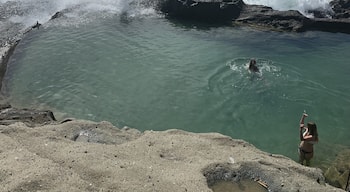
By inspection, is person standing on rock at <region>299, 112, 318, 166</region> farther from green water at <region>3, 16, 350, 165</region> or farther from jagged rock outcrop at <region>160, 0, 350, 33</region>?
jagged rock outcrop at <region>160, 0, 350, 33</region>

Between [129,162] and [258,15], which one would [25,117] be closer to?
[129,162]

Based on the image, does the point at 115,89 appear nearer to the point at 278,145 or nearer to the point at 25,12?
the point at 278,145

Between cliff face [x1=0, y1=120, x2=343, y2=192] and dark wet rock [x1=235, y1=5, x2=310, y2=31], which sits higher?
dark wet rock [x1=235, y1=5, x2=310, y2=31]

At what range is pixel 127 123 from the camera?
1669 centimetres

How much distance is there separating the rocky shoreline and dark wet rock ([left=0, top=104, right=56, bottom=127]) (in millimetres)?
107

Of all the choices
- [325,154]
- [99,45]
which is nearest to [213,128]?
[325,154]

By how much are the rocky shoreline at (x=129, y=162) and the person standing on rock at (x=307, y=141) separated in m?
0.88

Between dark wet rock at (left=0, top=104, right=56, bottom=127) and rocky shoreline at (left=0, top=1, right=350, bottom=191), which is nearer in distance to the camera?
rocky shoreline at (left=0, top=1, right=350, bottom=191)

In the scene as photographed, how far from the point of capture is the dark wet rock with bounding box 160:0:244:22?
2897 centimetres

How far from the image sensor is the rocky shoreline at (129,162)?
9648mm

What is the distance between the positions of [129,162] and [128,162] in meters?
0.03

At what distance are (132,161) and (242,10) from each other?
2123 cm

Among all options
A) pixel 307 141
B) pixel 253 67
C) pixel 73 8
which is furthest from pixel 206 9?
pixel 307 141

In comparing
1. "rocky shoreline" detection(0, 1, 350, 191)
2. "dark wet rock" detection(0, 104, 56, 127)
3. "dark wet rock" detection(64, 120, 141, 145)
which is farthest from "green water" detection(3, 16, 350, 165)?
"rocky shoreline" detection(0, 1, 350, 191)
